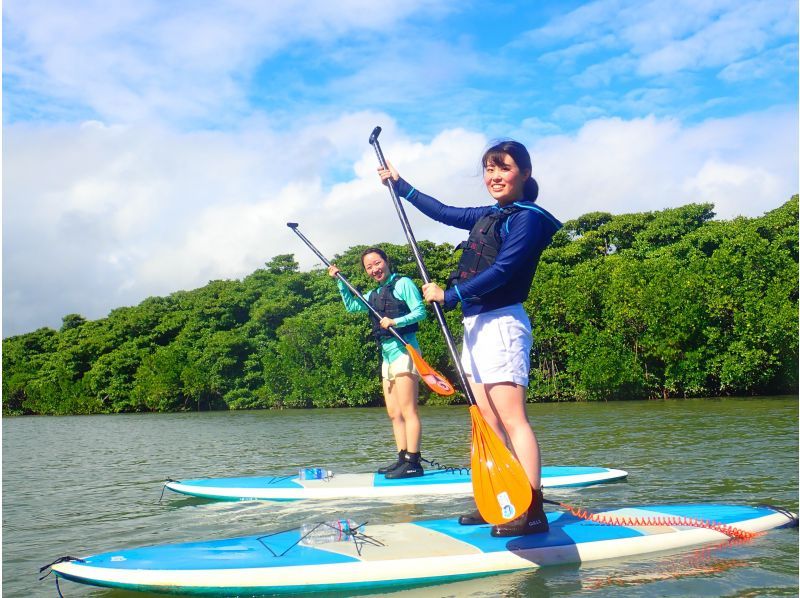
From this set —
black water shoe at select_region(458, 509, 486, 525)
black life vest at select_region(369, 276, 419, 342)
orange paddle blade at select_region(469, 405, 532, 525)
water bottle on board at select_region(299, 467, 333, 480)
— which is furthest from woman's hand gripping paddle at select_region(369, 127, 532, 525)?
water bottle on board at select_region(299, 467, 333, 480)

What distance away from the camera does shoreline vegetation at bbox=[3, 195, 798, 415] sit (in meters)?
26.0

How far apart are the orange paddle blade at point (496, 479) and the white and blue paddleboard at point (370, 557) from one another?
0.52 ft

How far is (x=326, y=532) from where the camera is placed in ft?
12.8

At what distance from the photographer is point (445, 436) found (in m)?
13.2

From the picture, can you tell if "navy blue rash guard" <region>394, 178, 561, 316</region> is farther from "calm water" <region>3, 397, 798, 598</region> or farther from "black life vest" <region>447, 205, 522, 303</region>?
"calm water" <region>3, 397, 798, 598</region>

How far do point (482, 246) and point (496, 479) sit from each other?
1.23 meters

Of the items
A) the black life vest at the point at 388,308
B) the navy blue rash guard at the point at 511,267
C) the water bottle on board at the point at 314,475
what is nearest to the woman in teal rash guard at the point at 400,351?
the black life vest at the point at 388,308

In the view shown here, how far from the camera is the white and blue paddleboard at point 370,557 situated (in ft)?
11.0

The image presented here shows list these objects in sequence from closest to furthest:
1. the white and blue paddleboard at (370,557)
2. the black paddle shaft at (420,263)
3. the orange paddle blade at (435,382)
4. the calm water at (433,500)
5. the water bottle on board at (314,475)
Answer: the white and blue paddleboard at (370,557) → the calm water at (433,500) → the black paddle shaft at (420,263) → the orange paddle blade at (435,382) → the water bottle on board at (314,475)

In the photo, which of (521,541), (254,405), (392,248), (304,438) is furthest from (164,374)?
(521,541)

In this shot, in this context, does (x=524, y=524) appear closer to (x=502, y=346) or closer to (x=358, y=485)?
(x=502, y=346)

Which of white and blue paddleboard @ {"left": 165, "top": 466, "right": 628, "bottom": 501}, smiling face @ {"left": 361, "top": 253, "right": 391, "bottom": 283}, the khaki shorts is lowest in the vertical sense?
white and blue paddleboard @ {"left": 165, "top": 466, "right": 628, "bottom": 501}

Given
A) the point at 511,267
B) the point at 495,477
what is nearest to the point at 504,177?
the point at 511,267

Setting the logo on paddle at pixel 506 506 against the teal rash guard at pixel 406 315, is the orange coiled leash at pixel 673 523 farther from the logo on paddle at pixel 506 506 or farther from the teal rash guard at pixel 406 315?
the teal rash guard at pixel 406 315
